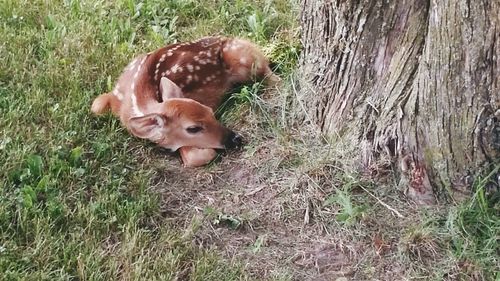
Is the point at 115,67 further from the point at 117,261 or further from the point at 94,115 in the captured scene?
the point at 117,261

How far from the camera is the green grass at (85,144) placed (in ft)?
13.6

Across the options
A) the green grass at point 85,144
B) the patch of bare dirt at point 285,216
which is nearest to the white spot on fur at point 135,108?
the green grass at point 85,144

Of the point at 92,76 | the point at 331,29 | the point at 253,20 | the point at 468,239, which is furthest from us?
the point at 253,20

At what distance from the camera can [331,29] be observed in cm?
459

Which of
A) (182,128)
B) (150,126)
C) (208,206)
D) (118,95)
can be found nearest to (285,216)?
(208,206)

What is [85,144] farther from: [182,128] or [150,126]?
[182,128]

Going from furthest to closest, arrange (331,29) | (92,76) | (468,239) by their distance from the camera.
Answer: (92,76)
(331,29)
(468,239)

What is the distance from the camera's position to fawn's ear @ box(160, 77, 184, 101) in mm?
5145

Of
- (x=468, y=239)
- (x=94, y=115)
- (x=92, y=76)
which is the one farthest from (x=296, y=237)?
(x=92, y=76)

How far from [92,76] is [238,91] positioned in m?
0.93

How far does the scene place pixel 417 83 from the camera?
4102 mm

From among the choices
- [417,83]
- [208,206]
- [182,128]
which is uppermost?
[417,83]

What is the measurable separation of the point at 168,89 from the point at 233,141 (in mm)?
539

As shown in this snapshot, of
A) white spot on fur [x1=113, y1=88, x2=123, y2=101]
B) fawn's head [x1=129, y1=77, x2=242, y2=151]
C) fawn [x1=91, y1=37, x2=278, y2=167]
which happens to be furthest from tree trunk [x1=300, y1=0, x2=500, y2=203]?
white spot on fur [x1=113, y1=88, x2=123, y2=101]
